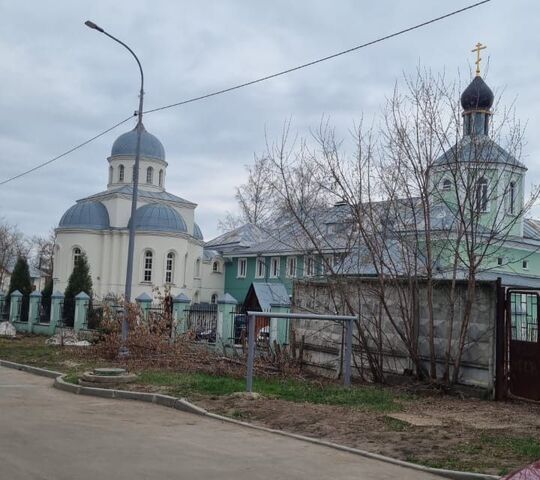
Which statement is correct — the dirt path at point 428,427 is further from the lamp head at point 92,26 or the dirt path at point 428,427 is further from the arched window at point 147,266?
the arched window at point 147,266

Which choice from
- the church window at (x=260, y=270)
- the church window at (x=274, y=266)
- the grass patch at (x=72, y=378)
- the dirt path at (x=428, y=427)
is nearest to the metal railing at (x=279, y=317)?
the dirt path at (x=428, y=427)

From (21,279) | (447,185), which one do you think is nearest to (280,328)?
(447,185)

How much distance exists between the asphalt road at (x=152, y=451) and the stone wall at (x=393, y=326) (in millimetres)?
4926

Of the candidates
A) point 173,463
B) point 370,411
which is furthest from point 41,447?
point 370,411

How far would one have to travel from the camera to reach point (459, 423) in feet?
30.4

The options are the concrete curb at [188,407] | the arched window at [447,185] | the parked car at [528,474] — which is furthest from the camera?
the arched window at [447,185]

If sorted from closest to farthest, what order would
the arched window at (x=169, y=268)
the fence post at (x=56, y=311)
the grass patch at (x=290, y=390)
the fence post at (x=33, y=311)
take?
the grass patch at (x=290, y=390), the fence post at (x=56, y=311), the fence post at (x=33, y=311), the arched window at (x=169, y=268)

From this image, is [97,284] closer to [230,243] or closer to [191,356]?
[230,243]

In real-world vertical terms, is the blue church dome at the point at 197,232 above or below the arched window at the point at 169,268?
above

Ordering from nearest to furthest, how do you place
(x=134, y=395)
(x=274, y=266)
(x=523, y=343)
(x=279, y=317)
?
(x=523, y=343) → (x=134, y=395) → (x=279, y=317) → (x=274, y=266)

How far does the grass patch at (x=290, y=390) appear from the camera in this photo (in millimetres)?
10922

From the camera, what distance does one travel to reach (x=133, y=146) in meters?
50.7

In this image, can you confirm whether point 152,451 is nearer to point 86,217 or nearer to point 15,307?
point 15,307

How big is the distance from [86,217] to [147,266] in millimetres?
5586
